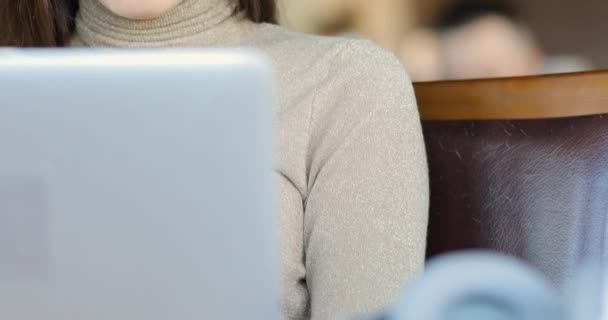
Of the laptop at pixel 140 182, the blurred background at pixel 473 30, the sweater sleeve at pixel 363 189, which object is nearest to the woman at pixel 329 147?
the sweater sleeve at pixel 363 189

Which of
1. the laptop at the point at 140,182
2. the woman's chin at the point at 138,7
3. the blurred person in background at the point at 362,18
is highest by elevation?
the laptop at the point at 140,182

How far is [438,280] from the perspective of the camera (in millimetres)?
281

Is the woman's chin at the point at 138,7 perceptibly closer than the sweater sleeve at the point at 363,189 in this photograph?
No

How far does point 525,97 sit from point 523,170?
82 mm

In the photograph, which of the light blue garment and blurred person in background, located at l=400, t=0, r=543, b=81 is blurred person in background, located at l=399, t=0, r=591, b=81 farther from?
the light blue garment

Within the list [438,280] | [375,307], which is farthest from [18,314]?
[375,307]

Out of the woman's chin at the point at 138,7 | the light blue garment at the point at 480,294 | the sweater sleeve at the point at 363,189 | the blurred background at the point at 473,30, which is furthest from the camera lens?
the blurred background at the point at 473,30

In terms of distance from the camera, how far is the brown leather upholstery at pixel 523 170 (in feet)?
2.69

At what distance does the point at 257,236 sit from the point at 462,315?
2.8 inches

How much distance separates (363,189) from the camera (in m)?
0.80

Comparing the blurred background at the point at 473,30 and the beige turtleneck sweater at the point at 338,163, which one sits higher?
the beige turtleneck sweater at the point at 338,163

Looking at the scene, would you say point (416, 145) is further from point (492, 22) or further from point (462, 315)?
point (492, 22)

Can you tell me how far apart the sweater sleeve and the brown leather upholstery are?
71 mm

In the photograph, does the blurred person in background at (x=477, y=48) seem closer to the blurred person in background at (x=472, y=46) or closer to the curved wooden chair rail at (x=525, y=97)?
the blurred person in background at (x=472, y=46)
